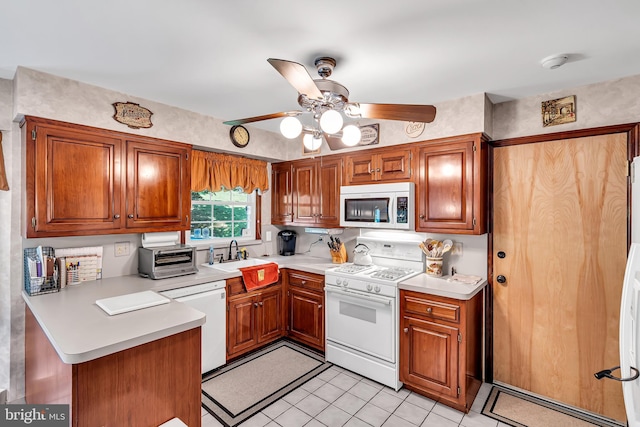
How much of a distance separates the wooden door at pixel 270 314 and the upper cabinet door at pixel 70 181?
1.58 metres

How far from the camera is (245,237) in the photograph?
13.3 ft

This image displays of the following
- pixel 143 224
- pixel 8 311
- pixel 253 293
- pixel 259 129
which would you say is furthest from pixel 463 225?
pixel 8 311

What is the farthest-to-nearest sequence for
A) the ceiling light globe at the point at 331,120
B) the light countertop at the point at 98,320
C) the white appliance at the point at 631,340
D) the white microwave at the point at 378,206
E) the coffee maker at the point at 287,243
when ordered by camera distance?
the coffee maker at the point at 287,243 → the white microwave at the point at 378,206 → the ceiling light globe at the point at 331,120 → the light countertop at the point at 98,320 → the white appliance at the point at 631,340

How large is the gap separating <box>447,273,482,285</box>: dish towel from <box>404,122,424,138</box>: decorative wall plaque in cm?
136

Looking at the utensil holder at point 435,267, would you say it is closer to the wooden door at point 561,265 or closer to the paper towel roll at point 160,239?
the wooden door at point 561,265

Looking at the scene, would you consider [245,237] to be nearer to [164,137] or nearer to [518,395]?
[164,137]

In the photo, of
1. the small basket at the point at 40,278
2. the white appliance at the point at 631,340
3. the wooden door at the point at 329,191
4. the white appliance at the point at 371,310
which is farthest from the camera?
the wooden door at the point at 329,191

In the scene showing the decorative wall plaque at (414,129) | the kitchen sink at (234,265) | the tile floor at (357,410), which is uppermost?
the decorative wall plaque at (414,129)

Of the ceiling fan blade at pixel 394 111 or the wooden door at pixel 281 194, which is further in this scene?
the wooden door at pixel 281 194

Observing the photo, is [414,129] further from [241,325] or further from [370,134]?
[241,325]

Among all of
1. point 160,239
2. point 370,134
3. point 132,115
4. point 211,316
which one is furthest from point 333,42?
point 211,316

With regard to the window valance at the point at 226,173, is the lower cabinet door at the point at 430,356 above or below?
below

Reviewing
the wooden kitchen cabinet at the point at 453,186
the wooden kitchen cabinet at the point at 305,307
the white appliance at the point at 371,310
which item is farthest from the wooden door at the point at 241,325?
the wooden kitchen cabinet at the point at 453,186

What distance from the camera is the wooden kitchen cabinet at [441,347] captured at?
2381 mm
